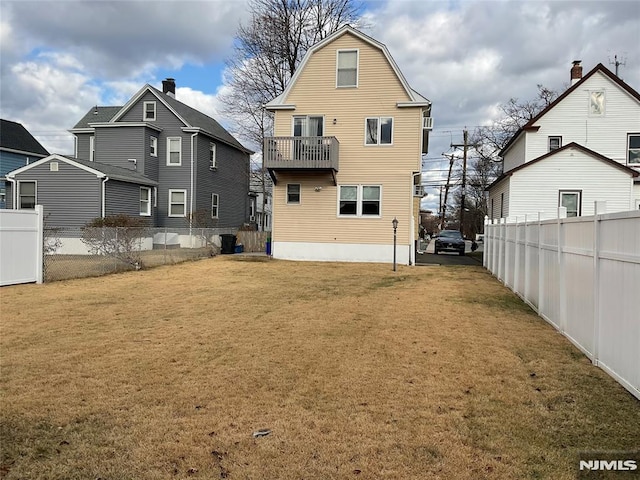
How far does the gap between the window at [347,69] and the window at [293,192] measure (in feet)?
14.9

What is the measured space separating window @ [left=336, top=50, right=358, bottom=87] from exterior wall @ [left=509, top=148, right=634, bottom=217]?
8685mm

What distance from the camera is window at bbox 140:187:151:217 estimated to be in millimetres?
25216

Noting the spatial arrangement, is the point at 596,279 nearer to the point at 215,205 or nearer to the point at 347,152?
the point at 347,152

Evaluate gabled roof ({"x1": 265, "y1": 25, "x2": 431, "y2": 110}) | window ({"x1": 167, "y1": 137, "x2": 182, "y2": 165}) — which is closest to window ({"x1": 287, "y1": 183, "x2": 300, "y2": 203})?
gabled roof ({"x1": 265, "y1": 25, "x2": 431, "y2": 110})

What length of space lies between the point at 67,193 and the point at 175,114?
7317mm

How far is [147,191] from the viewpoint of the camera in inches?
1011

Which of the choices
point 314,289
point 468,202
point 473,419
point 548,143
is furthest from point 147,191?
point 468,202

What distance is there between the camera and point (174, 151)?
26.9m

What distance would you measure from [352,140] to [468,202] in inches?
1917

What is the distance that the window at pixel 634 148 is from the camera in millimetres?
22844

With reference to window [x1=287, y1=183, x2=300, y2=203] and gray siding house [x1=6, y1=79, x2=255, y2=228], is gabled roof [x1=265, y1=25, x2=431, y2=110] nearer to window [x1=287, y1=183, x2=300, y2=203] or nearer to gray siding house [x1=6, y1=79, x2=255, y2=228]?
window [x1=287, y1=183, x2=300, y2=203]

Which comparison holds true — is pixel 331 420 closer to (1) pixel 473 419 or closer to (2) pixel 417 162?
(1) pixel 473 419

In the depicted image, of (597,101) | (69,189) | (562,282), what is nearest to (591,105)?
(597,101)

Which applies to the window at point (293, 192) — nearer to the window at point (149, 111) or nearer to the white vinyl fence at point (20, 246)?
the white vinyl fence at point (20, 246)
